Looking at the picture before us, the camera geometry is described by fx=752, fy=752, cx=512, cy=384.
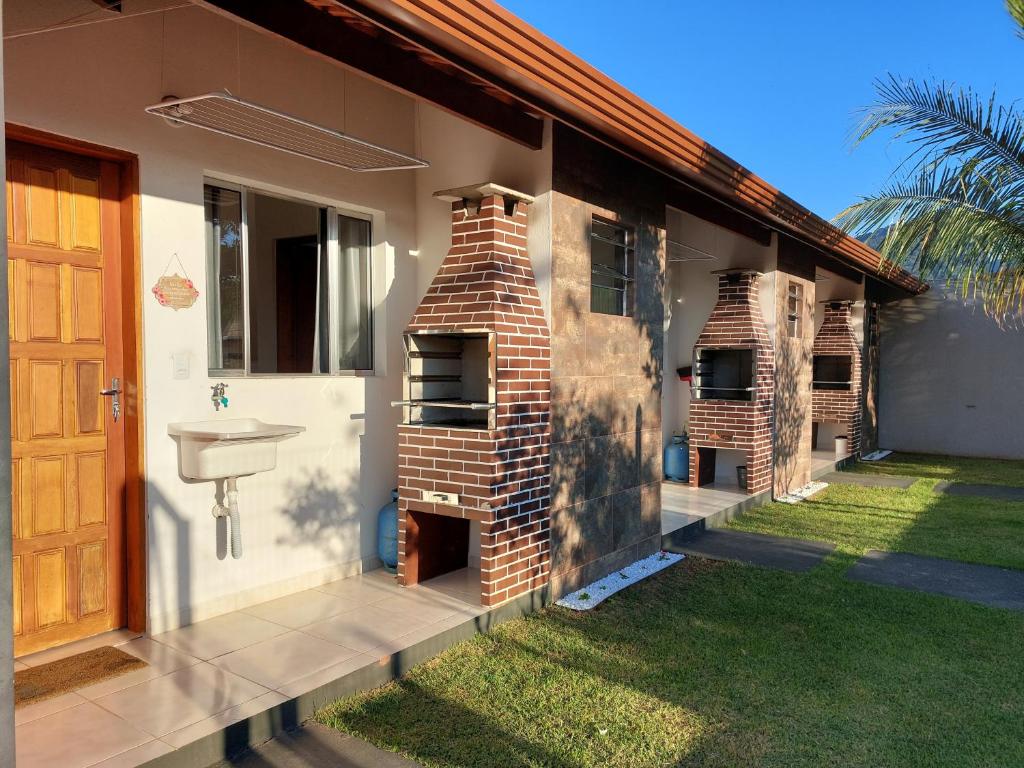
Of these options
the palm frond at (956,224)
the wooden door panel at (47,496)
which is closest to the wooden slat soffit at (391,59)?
the wooden door panel at (47,496)

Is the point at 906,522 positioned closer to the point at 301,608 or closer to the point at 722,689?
the point at 722,689

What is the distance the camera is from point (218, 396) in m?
4.28

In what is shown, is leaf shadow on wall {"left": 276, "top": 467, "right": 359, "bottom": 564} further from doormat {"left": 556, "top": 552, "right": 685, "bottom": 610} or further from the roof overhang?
the roof overhang

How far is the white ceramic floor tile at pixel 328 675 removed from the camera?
134 inches

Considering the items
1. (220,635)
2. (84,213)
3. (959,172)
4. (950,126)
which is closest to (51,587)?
(220,635)

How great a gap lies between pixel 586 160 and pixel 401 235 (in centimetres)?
141

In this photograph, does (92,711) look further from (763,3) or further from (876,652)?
(763,3)

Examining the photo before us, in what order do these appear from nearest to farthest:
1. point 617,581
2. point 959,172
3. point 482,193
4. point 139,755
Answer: point 139,755 → point 482,193 → point 617,581 → point 959,172

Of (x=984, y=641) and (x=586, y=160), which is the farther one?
(x=586, y=160)

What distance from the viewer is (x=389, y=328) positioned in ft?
17.7

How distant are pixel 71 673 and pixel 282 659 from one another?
3.12ft

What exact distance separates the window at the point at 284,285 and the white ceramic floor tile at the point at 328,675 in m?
1.86

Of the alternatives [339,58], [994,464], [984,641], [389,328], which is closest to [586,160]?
[389,328]

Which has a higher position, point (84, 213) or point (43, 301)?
point (84, 213)
